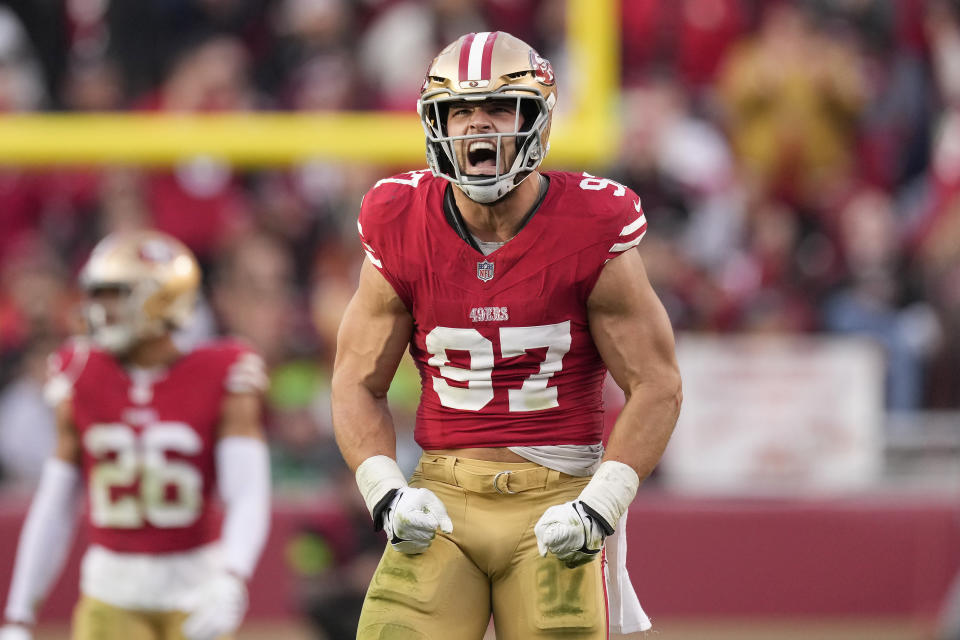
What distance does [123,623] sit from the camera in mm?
4641

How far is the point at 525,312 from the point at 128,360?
189 cm

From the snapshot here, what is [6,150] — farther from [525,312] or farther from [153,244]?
[525,312]

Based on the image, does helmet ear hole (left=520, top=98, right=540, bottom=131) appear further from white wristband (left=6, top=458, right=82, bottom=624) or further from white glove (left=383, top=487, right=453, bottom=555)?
white wristband (left=6, top=458, right=82, bottom=624)

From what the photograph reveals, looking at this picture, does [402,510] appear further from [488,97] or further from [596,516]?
[488,97]

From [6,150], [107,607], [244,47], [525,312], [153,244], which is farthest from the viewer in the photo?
[244,47]

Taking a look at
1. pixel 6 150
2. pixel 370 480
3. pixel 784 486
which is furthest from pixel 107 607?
pixel 784 486

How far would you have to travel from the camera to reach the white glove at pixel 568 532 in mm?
3316

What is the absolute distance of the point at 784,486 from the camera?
26.9 feet

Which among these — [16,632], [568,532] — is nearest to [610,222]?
[568,532]

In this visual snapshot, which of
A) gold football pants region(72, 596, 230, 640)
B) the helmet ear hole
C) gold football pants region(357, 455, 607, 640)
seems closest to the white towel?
gold football pants region(357, 455, 607, 640)

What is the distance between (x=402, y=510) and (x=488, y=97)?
92 centimetres

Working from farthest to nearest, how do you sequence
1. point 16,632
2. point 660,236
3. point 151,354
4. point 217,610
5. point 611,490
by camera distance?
point 660,236 → point 151,354 → point 16,632 → point 217,610 → point 611,490

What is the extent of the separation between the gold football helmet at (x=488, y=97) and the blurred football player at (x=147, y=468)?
1.60 metres

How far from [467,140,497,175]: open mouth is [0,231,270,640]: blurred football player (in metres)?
1.67
